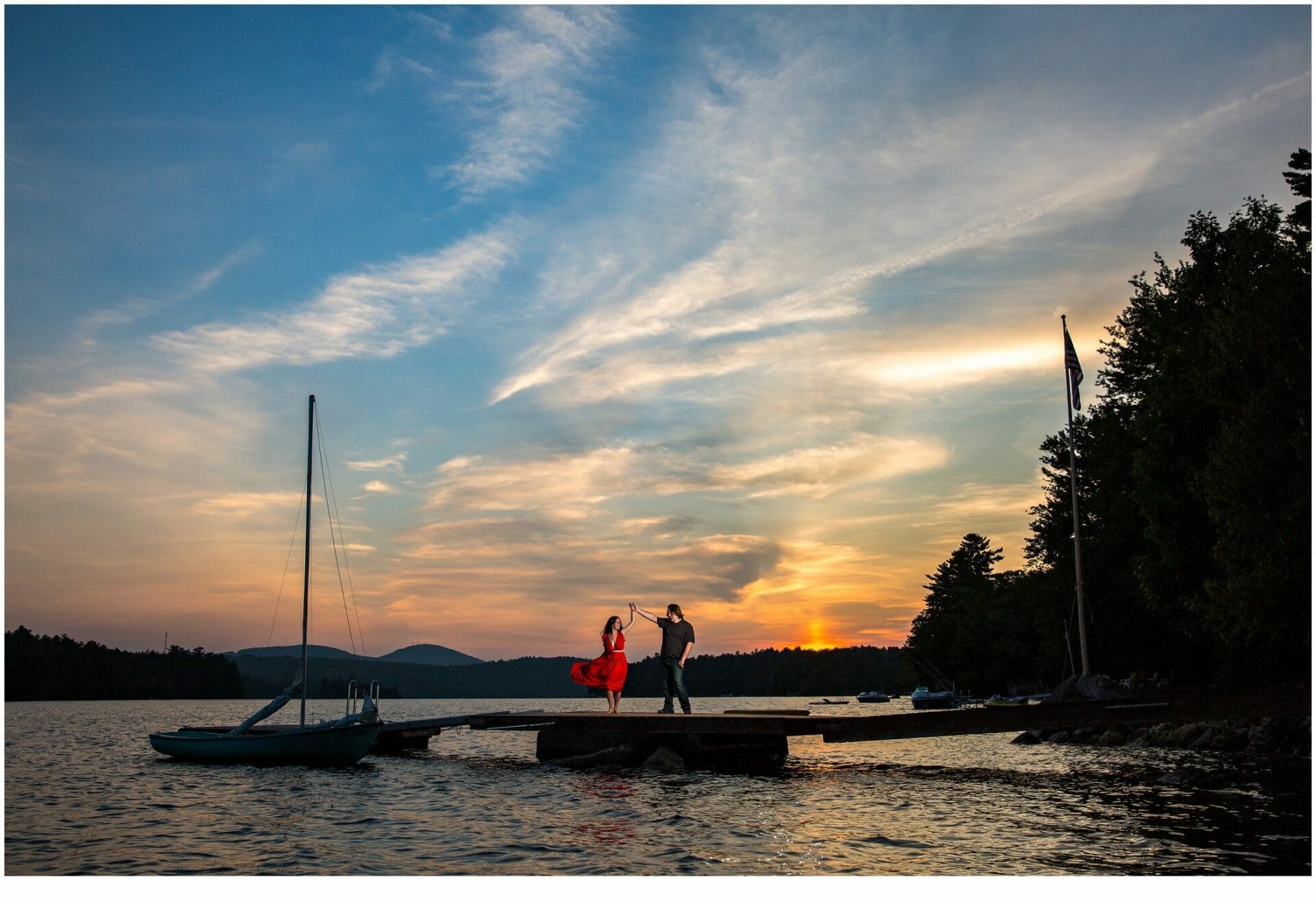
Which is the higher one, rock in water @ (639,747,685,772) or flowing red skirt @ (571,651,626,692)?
flowing red skirt @ (571,651,626,692)

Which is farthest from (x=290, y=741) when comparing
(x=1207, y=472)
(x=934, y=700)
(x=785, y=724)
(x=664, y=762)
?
(x=934, y=700)

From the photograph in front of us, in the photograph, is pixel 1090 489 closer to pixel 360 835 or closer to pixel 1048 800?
pixel 1048 800

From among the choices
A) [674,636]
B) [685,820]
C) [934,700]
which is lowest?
[934,700]

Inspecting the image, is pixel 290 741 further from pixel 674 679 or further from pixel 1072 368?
pixel 1072 368

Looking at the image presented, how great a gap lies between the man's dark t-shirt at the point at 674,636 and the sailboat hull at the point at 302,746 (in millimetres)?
13369

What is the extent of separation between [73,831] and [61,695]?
645 feet

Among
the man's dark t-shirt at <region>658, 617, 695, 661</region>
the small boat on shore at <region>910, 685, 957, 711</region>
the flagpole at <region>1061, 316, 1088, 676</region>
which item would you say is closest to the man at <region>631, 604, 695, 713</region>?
the man's dark t-shirt at <region>658, 617, 695, 661</region>

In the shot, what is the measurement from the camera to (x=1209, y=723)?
120 feet

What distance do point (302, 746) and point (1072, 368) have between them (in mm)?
31528

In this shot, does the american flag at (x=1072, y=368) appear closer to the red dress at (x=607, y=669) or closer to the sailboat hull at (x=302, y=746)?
the red dress at (x=607, y=669)

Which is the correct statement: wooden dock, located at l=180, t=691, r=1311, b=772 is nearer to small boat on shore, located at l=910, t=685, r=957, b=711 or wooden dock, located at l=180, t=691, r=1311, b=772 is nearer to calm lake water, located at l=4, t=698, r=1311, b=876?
calm lake water, located at l=4, t=698, r=1311, b=876

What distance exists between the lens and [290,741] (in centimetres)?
3344

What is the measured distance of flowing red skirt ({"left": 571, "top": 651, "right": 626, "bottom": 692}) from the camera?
2827 centimetres
